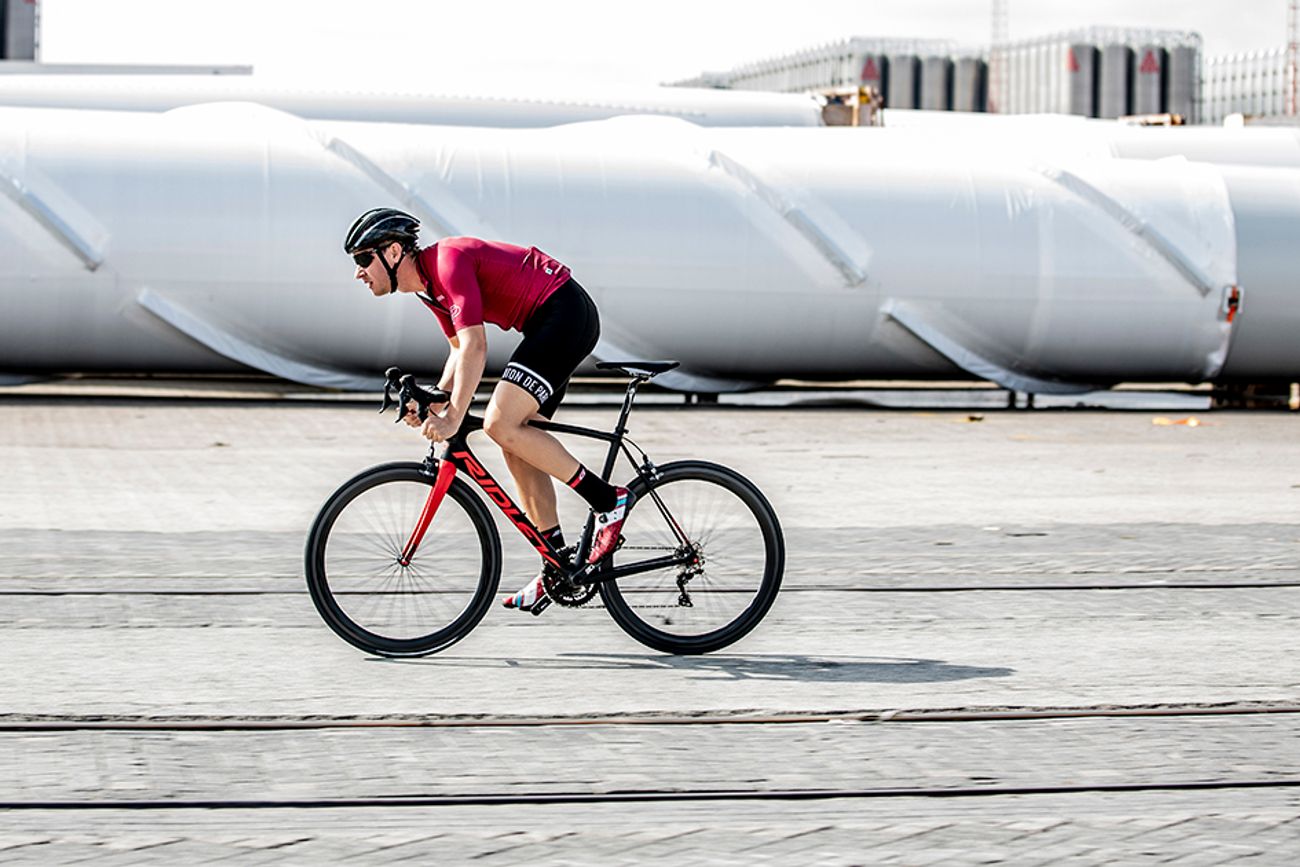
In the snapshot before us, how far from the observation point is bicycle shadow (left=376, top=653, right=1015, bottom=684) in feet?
21.4

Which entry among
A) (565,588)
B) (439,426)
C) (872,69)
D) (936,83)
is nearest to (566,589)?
(565,588)

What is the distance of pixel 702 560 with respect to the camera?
684 centimetres

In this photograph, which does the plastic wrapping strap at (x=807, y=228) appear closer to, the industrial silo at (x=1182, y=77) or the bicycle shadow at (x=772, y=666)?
the bicycle shadow at (x=772, y=666)

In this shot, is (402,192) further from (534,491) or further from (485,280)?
(485,280)

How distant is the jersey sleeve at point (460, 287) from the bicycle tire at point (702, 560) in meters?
0.89

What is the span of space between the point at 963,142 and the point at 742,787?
1830 cm

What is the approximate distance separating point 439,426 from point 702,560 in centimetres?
108

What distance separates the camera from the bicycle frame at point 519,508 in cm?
662

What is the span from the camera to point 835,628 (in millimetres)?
7492

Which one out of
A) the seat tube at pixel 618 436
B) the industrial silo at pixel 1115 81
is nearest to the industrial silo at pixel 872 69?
the industrial silo at pixel 1115 81

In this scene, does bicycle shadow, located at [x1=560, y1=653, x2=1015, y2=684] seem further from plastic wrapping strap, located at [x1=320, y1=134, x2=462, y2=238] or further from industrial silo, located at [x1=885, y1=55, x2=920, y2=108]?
industrial silo, located at [x1=885, y1=55, x2=920, y2=108]

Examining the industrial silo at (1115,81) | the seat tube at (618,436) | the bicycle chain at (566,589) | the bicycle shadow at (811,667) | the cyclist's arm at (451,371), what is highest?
the industrial silo at (1115,81)

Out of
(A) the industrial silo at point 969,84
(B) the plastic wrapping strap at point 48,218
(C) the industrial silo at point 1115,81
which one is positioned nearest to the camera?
(B) the plastic wrapping strap at point 48,218

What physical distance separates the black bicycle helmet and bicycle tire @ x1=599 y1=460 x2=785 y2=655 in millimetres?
1155
